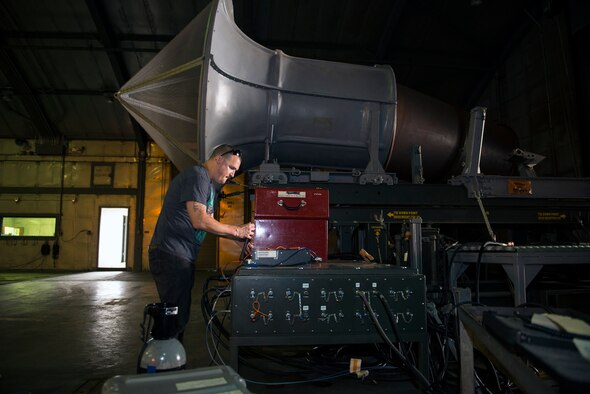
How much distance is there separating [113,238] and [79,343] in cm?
709

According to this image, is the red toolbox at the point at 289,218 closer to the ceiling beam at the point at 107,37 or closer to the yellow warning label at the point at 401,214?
the yellow warning label at the point at 401,214

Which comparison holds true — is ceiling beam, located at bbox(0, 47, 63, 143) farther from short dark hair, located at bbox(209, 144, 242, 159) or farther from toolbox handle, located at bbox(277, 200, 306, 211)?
toolbox handle, located at bbox(277, 200, 306, 211)

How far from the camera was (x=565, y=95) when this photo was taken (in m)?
4.72

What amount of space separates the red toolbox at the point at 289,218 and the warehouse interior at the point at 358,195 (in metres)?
0.01

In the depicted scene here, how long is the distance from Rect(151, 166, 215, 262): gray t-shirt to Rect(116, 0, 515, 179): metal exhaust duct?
0.48m

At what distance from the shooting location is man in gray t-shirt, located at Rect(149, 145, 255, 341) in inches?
81.7

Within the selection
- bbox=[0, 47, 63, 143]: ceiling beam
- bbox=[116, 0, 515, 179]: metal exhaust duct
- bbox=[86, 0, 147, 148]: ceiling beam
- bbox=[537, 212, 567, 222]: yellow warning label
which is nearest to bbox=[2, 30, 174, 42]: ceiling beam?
bbox=[86, 0, 147, 148]: ceiling beam

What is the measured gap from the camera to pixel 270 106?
2807mm

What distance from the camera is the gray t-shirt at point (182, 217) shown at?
212 cm

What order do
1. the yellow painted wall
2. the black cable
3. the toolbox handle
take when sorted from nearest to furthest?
the black cable < the toolbox handle < the yellow painted wall

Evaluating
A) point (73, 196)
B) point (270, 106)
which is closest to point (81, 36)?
point (73, 196)

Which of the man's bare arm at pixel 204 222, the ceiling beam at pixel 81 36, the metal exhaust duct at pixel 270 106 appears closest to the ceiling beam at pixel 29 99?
the ceiling beam at pixel 81 36

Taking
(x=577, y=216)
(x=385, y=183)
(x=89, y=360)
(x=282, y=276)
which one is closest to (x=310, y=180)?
(x=385, y=183)

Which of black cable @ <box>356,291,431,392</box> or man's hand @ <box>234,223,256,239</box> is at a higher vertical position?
man's hand @ <box>234,223,256,239</box>
